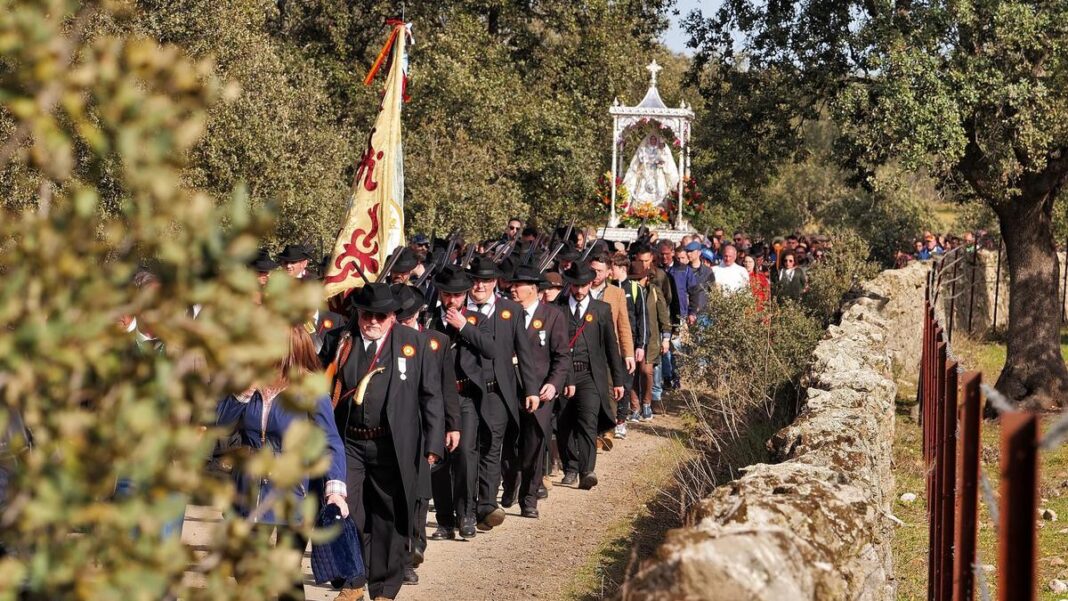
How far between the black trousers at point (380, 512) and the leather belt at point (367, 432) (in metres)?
0.03

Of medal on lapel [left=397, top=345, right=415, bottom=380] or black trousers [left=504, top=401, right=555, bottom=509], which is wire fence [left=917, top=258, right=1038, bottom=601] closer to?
A: medal on lapel [left=397, top=345, right=415, bottom=380]

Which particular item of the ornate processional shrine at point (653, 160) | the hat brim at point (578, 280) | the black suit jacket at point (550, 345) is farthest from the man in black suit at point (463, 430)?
the ornate processional shrine at point (653, 160)

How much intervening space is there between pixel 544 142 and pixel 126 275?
30.4 meters

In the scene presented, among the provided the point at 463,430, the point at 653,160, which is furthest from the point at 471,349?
the point at 653,160

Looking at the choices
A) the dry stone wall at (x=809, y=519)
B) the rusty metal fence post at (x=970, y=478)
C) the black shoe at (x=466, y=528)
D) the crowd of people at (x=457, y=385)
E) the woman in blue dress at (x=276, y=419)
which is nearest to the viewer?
the dry stone wall at (x=809, y=519)

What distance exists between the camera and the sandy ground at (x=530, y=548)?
855cm

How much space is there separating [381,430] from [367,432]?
84 mm

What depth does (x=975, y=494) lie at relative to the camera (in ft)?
14.7

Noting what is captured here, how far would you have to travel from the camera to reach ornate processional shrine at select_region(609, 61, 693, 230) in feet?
94.6

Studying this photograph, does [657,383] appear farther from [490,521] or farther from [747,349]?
[490,521]

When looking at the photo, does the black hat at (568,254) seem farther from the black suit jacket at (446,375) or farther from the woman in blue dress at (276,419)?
the woman in blue dress at (276,419)

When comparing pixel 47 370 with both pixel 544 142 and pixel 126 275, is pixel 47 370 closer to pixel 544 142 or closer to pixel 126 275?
pixel 126 275

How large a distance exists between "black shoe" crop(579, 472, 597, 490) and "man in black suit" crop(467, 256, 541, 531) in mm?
1536

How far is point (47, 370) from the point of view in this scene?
6.35 feet
